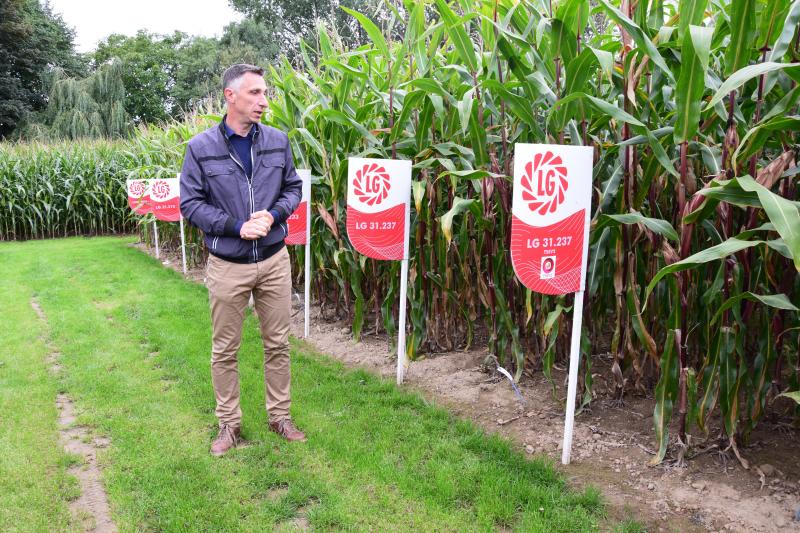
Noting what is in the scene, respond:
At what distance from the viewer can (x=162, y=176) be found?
9.71 metres

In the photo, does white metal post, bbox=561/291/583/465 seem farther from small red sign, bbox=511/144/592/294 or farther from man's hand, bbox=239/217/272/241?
man's hand, bbox=239/217/272/241

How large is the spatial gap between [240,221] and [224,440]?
49.2 inches

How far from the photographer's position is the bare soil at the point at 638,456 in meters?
2.54

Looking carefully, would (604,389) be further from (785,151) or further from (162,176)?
(162,176)

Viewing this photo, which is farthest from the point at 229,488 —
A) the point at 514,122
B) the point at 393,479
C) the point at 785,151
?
the point at 785,151

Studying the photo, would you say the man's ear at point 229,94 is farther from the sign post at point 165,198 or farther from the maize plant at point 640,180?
the sign post at point 165,198

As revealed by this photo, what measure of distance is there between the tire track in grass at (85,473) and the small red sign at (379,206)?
205 cm

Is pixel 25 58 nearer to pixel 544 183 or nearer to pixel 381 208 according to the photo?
pixel 381 208

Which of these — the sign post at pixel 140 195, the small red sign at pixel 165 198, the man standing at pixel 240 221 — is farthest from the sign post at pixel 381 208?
the sign post at pixel 140 195

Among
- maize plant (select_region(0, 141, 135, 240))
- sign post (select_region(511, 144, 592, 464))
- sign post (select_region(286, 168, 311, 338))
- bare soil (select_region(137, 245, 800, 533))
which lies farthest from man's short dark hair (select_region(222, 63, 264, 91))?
maize plant (select_region(0, 141, 135, 240))

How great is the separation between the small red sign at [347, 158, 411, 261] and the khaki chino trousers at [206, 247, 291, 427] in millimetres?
770

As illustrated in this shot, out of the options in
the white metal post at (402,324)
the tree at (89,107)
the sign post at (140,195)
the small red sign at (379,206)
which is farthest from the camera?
the tree at (89,107)

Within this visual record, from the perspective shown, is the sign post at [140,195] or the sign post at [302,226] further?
the sign post at [140,195]

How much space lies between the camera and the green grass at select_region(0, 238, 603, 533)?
2721 millimetres
